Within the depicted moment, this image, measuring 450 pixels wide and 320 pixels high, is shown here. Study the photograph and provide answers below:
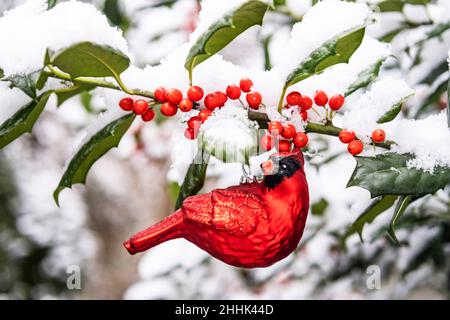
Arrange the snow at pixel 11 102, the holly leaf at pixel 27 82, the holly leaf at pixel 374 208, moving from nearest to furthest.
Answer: the holly leaf at pixel 27 82 < the snow at pixel 11 102 < the holly leaf at pixel 374 208

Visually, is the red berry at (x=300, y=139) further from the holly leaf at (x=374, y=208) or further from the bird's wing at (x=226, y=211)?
the holly leaf at (x=374, y=208)

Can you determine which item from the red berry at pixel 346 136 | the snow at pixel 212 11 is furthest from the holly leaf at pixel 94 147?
the red berry at pixel 346 136

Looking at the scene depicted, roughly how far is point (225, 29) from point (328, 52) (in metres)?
0.11

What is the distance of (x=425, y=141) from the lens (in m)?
0.64

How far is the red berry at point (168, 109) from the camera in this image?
2.00 feet

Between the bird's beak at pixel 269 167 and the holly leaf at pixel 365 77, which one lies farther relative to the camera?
the holly leaf at pixel 365 77

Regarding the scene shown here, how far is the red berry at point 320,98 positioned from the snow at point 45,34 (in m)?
0.21

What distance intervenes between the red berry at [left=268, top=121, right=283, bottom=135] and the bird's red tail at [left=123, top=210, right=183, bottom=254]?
0.40 feet

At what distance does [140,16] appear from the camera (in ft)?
5.75

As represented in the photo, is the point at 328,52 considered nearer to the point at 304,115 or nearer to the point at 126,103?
the point at 304,115

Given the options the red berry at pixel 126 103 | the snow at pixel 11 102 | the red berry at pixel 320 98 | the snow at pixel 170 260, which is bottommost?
the snow at pixel 170 260
